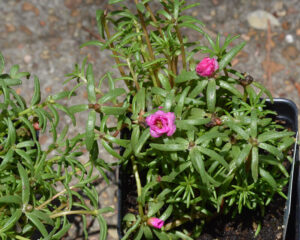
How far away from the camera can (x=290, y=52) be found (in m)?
2.96

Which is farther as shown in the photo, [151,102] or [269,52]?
[269,52]

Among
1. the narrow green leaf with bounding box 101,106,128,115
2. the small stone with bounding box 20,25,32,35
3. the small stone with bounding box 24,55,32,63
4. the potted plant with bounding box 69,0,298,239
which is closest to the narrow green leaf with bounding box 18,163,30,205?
the potted plant with bounding box 69,0,298,239

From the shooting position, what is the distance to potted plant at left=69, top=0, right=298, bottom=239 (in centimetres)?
167

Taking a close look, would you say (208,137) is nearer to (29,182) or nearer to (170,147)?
(170,147)

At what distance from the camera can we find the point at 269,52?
9.78 ft

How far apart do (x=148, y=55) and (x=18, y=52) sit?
1366 millimetres

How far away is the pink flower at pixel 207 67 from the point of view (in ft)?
5.44

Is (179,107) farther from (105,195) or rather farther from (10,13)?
(10,13)

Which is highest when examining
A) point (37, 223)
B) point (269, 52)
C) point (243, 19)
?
point (243, 19)

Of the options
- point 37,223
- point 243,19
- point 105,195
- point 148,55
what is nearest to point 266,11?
point 243,19

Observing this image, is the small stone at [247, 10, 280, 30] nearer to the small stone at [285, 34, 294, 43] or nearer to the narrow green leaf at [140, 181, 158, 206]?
the small stone at [285, 34, 294, 43]

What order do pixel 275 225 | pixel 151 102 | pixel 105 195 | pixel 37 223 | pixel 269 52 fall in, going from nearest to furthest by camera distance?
1. pixel 37 223
2. pixel 151 102
3. pixel 275 225
4. pixel 105 195
5. pixel 269 52

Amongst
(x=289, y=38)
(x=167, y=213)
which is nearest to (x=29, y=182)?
(x=167, y=213)

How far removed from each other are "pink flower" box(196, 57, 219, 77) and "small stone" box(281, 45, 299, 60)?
1.42 meters
